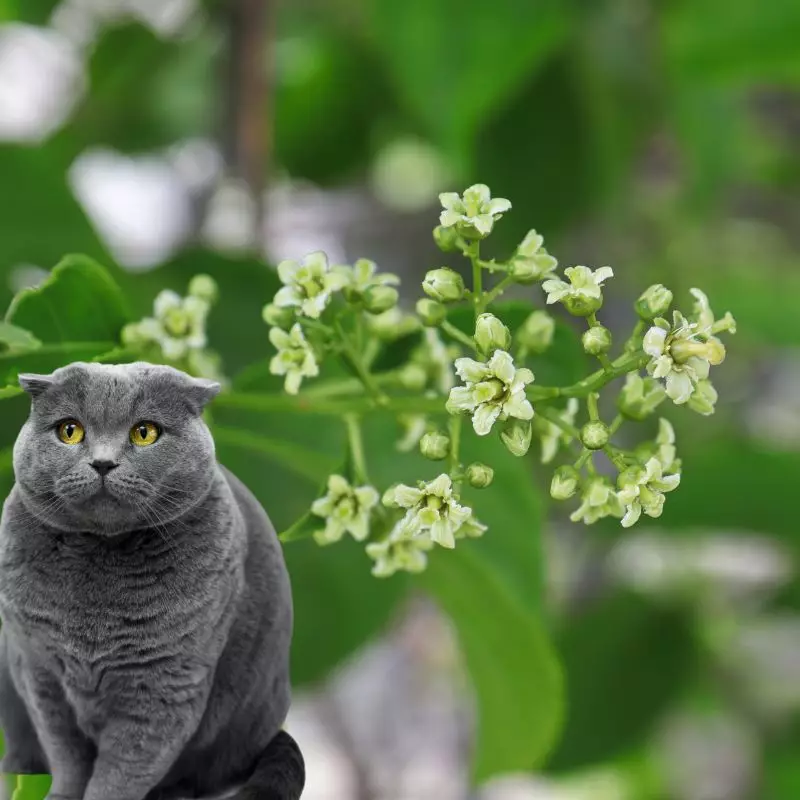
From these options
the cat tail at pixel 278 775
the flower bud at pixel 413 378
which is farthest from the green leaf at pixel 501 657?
the cat tail at pixel 278 775

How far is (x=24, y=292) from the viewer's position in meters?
0.37

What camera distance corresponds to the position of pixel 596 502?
319mm

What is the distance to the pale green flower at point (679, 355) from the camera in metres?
0.29

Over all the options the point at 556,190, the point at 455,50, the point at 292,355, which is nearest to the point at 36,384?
the point at 292,355

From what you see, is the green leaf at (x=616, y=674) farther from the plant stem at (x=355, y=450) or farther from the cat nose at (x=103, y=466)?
the cat nose at (x=103, y=466)

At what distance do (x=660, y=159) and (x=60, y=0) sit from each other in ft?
3.15

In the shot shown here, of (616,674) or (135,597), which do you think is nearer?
(135,597)

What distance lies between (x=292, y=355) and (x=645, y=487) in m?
0.12

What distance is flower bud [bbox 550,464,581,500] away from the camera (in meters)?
0.32

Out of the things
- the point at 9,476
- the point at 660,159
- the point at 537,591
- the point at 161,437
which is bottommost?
the point at 660,159

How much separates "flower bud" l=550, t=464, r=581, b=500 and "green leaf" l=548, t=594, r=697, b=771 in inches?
35.8

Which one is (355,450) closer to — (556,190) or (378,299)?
(378,299)

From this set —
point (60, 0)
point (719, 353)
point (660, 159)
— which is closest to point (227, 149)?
point (60, 0)

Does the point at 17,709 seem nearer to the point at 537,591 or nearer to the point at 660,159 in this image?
the point at 537,591
